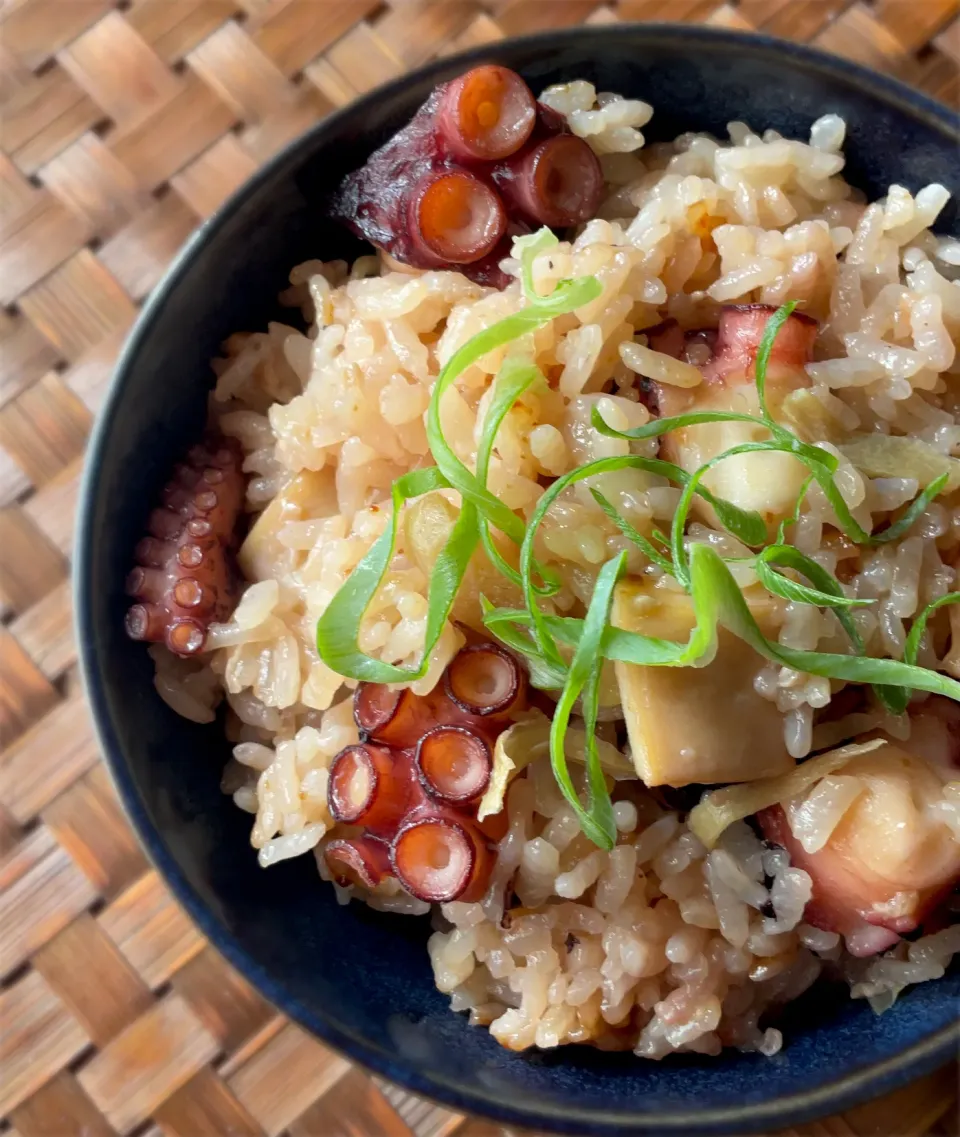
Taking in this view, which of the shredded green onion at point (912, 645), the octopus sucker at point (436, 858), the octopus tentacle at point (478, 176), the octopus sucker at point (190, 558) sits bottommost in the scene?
the shredded green onion at point (912, 645)

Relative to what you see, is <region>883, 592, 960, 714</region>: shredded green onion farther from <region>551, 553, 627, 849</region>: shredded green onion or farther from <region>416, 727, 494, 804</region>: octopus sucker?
<region>416, 727, 494, 804</region>: octopus sucker

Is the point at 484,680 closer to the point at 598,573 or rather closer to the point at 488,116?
the point at 598,573

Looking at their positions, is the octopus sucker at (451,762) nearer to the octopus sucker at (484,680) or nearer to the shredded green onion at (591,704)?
the octopus sucker at (484,680)

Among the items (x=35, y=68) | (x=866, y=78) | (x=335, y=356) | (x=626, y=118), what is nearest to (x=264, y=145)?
(x=35, y=68)

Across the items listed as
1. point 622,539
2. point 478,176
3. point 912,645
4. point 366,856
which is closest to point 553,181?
point 478,176

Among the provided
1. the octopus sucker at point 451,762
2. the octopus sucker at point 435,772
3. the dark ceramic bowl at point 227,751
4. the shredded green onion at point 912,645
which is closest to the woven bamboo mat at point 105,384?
the dark ceramic bowl at point 227,751

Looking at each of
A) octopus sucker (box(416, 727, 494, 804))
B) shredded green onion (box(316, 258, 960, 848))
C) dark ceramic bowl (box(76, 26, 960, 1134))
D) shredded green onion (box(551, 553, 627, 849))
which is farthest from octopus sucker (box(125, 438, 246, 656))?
shredded green onion (box(551, 553, 627, 849))
